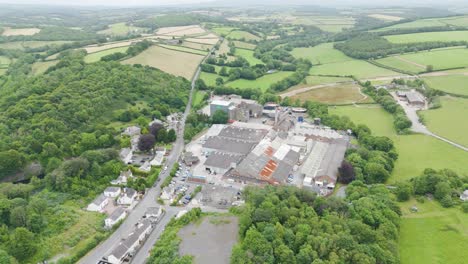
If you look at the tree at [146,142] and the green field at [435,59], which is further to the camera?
the green field at [435,59]

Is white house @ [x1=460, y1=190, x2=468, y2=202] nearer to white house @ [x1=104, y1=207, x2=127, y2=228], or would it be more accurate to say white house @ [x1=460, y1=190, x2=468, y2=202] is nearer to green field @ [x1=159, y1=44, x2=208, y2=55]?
white house @ [x1=104, y1=207, x2=127, y2=228]

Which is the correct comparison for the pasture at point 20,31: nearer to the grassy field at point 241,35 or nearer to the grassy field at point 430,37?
the grassy field at point 241,35

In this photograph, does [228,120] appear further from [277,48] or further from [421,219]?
[277,48]

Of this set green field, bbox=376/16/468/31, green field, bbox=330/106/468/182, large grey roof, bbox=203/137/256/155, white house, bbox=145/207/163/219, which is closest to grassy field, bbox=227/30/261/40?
green field, bbox=376/16/468/31

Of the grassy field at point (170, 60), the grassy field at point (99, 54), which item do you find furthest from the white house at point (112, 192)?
the grassy field at point (99, 54)

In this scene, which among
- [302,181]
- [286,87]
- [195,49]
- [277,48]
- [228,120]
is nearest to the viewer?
[302,181]

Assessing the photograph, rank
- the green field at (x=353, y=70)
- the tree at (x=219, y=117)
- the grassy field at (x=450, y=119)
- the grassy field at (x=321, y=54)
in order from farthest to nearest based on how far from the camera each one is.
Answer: the grassy field at (x=321, y=54), the green field at (x=353, y=70), the tree at (x=219, y=117), the grassy field at (x=450, y=119)

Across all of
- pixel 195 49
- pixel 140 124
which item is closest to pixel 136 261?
pixel 140 124
